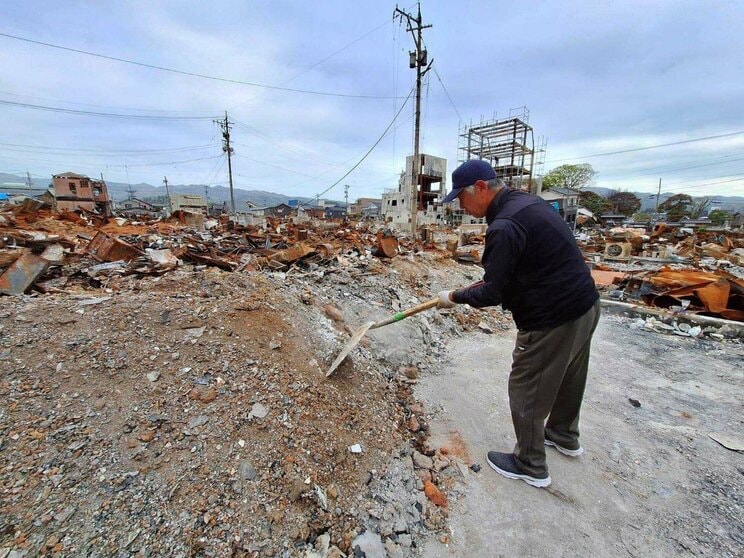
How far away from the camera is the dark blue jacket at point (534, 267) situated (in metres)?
1.75

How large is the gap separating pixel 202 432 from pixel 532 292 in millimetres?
2119

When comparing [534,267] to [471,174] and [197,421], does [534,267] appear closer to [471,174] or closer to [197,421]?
[471,174]

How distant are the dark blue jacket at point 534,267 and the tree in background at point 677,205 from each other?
54.5 metres

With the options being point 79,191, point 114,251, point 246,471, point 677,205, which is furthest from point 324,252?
point 677,205

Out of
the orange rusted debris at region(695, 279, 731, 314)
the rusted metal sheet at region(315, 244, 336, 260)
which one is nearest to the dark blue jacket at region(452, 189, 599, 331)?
the rusted metal sheet at region(315, 244, 336, 260)

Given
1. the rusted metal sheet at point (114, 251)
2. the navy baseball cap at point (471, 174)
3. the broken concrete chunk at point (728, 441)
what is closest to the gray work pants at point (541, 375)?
the navy baseball cap at point (471, 174)

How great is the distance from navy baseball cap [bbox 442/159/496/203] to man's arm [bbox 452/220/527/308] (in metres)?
0.37

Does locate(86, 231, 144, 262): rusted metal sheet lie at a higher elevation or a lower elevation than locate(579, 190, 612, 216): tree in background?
lower

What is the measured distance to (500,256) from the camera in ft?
5.72

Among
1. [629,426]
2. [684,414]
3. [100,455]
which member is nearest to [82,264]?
[100,455]

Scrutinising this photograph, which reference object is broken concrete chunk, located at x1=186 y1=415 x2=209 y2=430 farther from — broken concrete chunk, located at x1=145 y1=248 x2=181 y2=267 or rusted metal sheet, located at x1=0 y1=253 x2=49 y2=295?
broken concrete chunk, located at x1=145 y1=248 x2=181 y2=267

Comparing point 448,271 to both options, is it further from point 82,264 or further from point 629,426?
point 82,264

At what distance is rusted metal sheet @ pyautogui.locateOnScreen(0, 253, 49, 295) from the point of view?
3248mm

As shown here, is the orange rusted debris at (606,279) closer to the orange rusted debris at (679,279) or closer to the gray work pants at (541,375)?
the orange rusted debris at (679,279)
